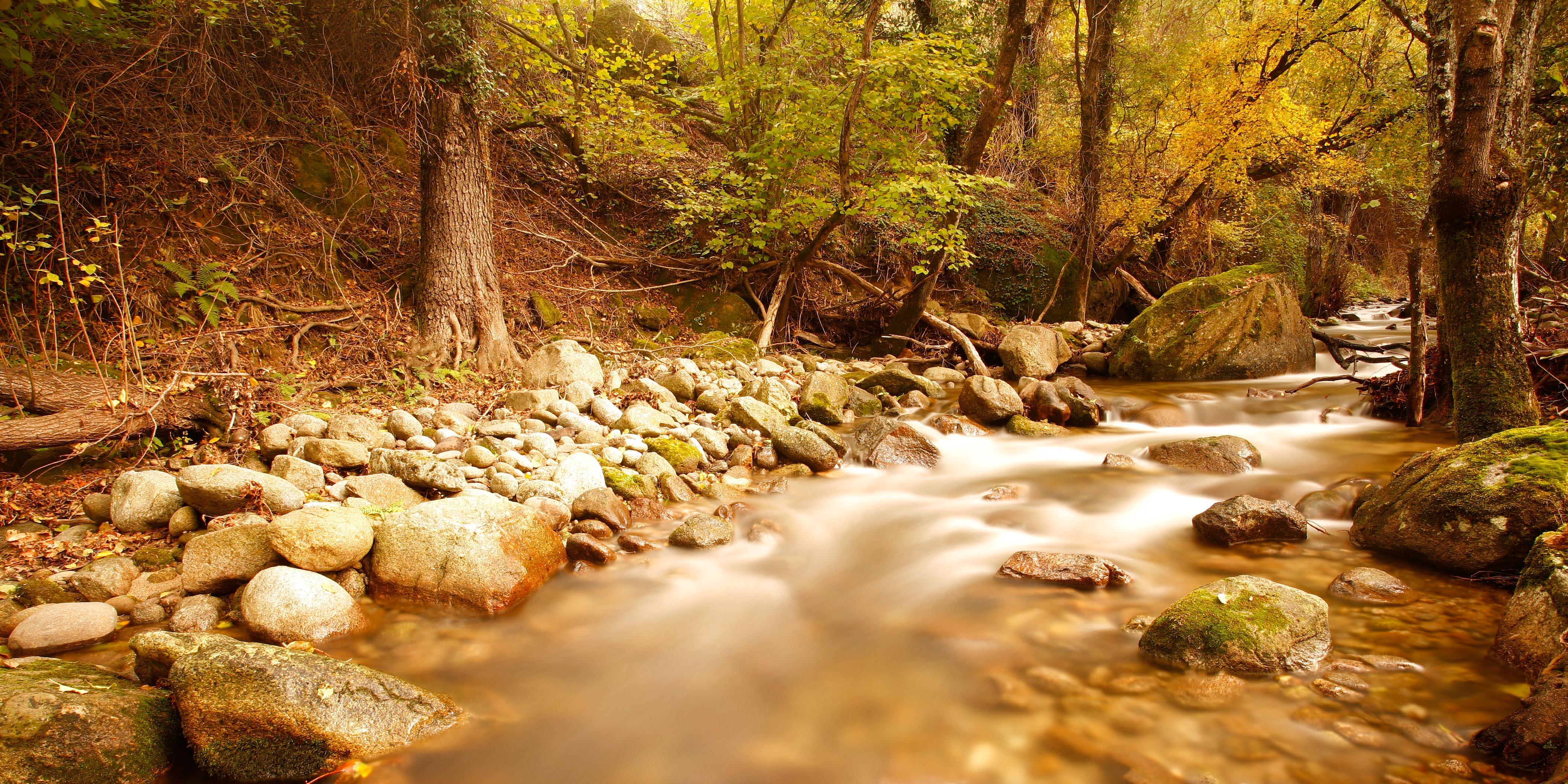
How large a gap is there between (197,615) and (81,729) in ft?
3.68

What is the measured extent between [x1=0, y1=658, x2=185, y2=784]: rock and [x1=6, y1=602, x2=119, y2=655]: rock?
0.42 metres

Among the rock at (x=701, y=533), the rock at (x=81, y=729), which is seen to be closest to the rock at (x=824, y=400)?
the rock at (x=701, y=533)

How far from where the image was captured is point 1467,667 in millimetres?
3004

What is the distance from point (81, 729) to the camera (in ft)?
7.80

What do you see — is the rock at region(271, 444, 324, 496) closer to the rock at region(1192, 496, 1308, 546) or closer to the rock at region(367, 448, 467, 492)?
the rock at region(367, 448, 467, 492)

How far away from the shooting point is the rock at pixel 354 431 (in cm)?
519

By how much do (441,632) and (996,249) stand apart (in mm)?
13763

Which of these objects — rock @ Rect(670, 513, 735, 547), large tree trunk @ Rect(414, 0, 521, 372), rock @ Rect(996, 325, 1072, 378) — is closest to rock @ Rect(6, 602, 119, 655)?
rock @ Rect(670, 513, 735, 547)

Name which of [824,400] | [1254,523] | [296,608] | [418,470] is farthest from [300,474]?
[1254,523]

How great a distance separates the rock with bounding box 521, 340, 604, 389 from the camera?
7227 mm

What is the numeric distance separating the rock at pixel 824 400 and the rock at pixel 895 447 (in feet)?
2.64

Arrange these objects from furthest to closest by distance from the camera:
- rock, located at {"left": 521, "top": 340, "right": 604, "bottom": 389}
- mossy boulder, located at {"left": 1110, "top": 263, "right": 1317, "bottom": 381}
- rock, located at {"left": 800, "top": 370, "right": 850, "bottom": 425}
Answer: mossy boulder, located at {"left": 1110, "top": 263, "right": 1317, "bottom": 381}
rock, located at {"left": 800, "top": 370, "right": 850, "bottom": 425}
rock, located at {"left": 521, "top": 340, "right": 604, "bottom": 389}

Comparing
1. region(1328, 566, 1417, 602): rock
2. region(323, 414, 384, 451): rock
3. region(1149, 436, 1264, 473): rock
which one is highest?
region(323, 414, 384, 451): rock

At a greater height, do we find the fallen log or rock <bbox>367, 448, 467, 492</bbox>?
the fallen log
